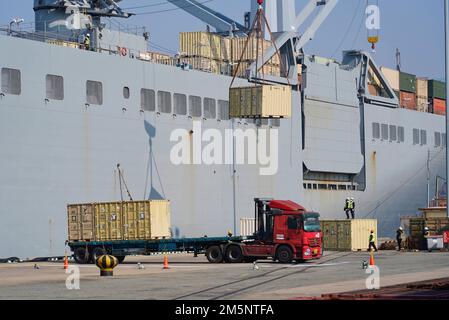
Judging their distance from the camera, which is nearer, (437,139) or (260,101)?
(260,101)

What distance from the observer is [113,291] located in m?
26.8

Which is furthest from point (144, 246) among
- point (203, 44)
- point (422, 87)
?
point (422, 87)

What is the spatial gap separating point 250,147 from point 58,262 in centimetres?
1923

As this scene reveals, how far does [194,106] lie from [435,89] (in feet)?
124

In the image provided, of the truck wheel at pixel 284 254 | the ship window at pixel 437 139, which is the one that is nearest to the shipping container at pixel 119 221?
the truck wheel at pixel 284 254

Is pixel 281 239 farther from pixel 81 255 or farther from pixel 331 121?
pixel 331 121

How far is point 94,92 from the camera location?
48688 mm

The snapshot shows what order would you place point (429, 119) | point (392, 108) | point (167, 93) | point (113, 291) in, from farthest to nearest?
point (429, 119)
point (392, 108)
point (167, 93)
point (113, 291)

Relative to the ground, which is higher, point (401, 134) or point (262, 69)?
point (262, 69)

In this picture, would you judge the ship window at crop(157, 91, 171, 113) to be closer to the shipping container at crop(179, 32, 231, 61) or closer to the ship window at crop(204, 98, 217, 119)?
the ship window at crop(204, 98, 217, 119)

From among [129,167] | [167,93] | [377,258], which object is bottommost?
[377,258]

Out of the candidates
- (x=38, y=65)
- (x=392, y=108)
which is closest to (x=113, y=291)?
(x=38, y=65)

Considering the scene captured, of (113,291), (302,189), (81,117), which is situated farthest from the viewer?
(302,189)

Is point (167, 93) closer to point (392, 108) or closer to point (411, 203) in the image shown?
point (392, 108)
